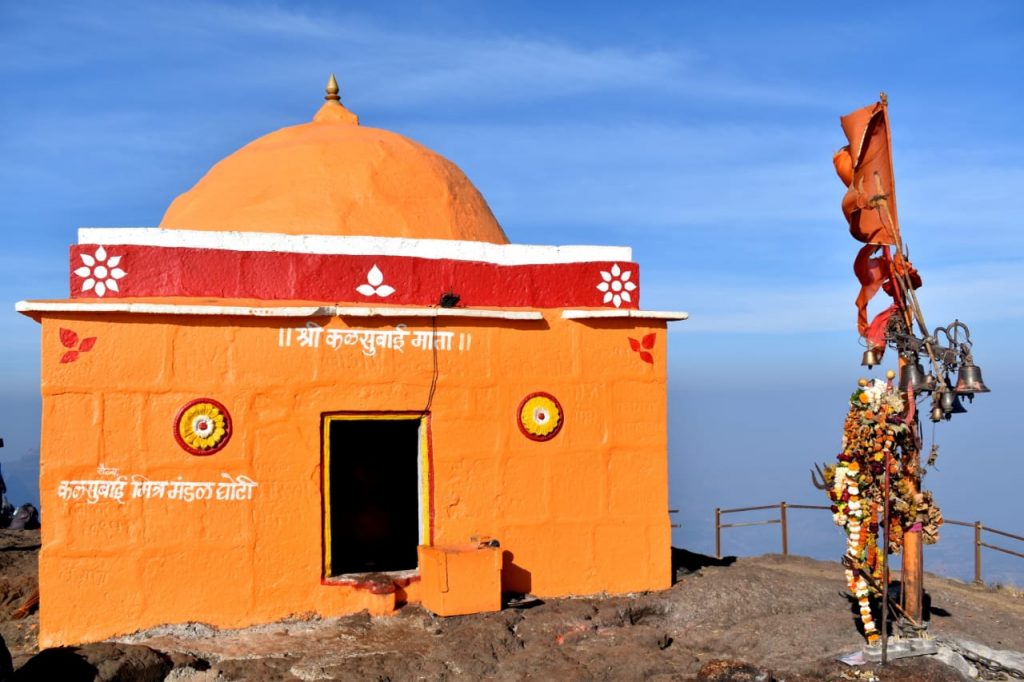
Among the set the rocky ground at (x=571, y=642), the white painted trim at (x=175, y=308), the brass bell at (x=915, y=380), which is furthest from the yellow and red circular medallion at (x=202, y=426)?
the brass bell at (x=915, y=380)

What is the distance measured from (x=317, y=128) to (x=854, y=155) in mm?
6766

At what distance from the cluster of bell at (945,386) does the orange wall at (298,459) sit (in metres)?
2.97

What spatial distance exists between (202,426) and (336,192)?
331cm

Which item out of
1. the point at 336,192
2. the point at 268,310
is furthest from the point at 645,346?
the point at 268,310

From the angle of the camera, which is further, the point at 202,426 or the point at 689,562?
the point at 689,562

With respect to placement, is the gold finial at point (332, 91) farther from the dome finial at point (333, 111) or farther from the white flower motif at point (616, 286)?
the white flower motif at point (616, 286)

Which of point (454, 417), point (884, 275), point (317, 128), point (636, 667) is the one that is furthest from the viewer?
point (317, 128)

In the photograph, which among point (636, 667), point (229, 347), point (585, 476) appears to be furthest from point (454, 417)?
point (636, 667)

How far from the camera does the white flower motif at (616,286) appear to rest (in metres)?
11.5

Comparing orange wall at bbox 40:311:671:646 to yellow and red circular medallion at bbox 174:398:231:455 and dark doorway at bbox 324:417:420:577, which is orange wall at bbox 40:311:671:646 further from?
dark doorway at bbox 324:417:420:577

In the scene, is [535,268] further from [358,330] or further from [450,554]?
[450,554]

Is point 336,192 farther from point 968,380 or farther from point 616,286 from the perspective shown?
point 968,380

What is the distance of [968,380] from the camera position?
29.1 ft

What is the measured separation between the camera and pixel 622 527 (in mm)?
11180
